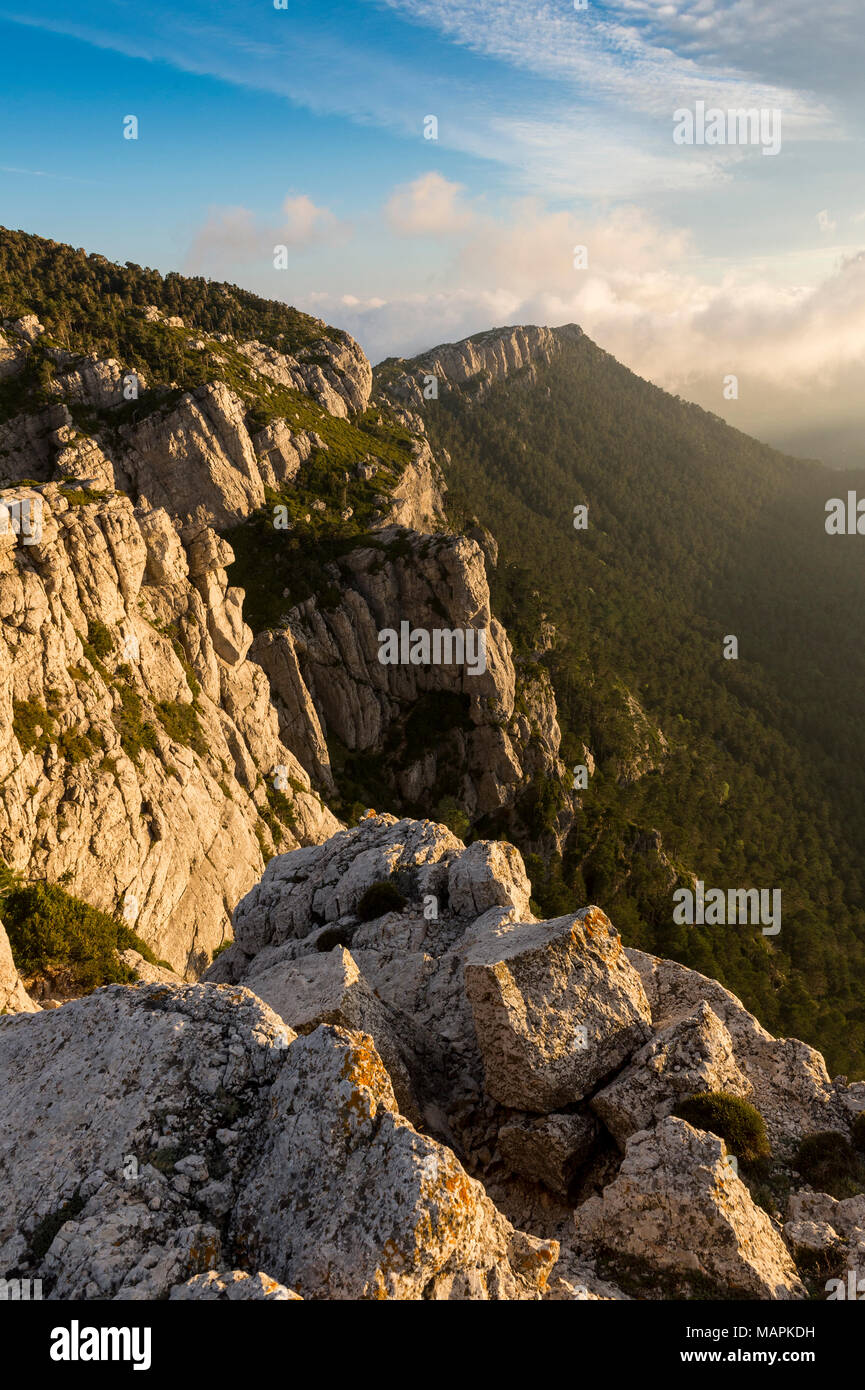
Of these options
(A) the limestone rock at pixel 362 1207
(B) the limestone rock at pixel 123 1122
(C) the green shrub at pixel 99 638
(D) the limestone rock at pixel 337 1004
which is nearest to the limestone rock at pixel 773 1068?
(D) the limestone rock at pixel 337 1004

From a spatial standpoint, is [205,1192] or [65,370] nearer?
[205,1192]

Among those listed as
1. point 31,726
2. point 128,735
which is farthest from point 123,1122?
point 128,735

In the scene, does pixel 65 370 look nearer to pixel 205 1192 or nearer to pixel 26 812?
pixel 26 812

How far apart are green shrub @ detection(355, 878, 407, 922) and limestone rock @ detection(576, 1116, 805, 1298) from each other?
47.5 ft

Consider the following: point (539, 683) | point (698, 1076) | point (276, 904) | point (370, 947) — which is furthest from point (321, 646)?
point (698, 1076)

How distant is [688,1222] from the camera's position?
14.5 metres

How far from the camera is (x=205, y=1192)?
12.4 m

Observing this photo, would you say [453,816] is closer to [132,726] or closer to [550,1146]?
[132,726]

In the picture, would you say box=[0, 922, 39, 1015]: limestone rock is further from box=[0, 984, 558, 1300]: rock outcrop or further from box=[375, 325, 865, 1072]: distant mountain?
box=[375, 325, 865, 1072]: distant mountain

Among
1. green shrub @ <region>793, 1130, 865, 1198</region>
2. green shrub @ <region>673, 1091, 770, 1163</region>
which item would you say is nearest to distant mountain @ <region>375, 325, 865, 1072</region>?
green shrub @ <region>793, 1130, 865, 1198</region>

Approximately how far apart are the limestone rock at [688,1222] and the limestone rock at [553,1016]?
2.73m

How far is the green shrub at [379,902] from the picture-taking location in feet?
94.9

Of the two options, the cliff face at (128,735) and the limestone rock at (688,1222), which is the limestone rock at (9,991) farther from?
the cliff face at (128,735)

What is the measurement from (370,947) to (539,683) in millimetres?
96401
